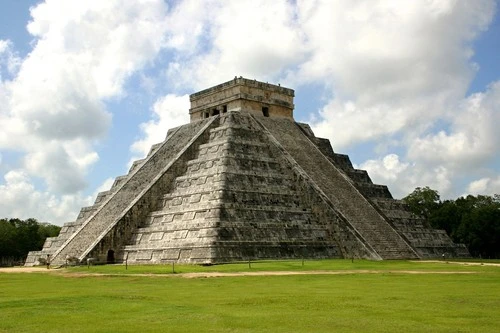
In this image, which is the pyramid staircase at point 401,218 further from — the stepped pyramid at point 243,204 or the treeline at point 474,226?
the treeline at point 474,226

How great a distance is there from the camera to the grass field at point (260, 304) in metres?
10.0

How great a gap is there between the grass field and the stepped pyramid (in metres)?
9.23

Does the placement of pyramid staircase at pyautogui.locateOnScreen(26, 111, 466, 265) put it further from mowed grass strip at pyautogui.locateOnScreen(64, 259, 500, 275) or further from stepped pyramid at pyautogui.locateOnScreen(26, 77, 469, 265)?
mowed grass strip at pyautogui.locateOnScreen(64, 259, 500, 275)

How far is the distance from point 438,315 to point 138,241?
76.5 ft

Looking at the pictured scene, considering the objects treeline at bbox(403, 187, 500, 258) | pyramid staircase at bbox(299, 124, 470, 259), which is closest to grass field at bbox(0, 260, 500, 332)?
pyramid staircase at bbox(299, 124, 470, 259)

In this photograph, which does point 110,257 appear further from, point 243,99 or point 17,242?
point 17,242

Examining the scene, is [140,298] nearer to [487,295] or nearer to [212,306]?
[212,306]

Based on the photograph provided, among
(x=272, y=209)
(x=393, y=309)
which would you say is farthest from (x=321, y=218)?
(x=393, y=309)

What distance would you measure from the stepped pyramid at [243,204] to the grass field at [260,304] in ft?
30.3

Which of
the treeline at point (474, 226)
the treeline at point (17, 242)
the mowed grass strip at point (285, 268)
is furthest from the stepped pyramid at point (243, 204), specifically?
the treeline at point (17, 242)

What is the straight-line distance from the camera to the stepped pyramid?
30.2 metres

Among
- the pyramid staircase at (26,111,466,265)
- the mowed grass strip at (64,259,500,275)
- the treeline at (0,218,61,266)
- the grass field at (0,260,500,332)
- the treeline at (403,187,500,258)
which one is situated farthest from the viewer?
the treeline at (0,218,61,266)

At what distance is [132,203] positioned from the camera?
34031mm

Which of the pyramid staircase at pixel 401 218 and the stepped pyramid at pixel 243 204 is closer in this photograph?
the stepped pyramid at pixel 243 204
